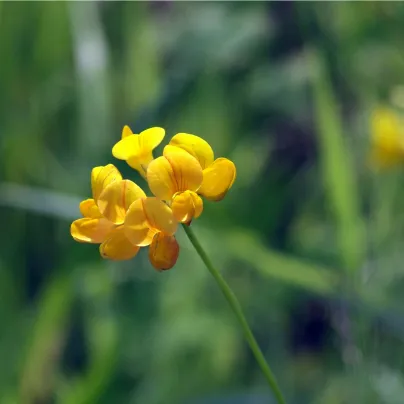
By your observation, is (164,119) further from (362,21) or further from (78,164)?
(362,21)

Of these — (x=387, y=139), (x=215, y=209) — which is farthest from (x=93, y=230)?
(x=387, y=139)

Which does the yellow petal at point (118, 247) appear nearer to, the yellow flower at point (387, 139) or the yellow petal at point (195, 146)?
the yellow petal at point (195, 146)

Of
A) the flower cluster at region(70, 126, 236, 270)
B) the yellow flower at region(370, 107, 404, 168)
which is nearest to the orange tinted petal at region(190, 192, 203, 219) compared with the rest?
the flower cluster at region(70, 126, 236, 270)

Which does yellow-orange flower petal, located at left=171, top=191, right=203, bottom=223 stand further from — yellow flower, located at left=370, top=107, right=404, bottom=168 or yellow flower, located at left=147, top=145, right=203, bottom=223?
yellow flower, located at left=370, top=107, right=404, bottom=168

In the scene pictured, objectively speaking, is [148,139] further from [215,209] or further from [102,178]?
[215,209]

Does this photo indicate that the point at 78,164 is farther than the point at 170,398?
Yes

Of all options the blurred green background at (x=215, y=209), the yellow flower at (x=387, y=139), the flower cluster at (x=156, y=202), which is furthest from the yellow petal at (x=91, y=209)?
the yellow flower at (x=387, y=139)

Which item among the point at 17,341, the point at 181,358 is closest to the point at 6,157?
the point at 17,341

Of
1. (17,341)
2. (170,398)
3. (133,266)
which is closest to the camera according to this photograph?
(170,398)

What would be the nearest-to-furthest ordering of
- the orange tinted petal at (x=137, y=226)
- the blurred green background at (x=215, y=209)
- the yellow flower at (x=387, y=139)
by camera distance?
the orange tinted petal at (x=137, y=226)
the blurred green background at (x=215, y=209)
the yellow flower at (x=387, y=139)
